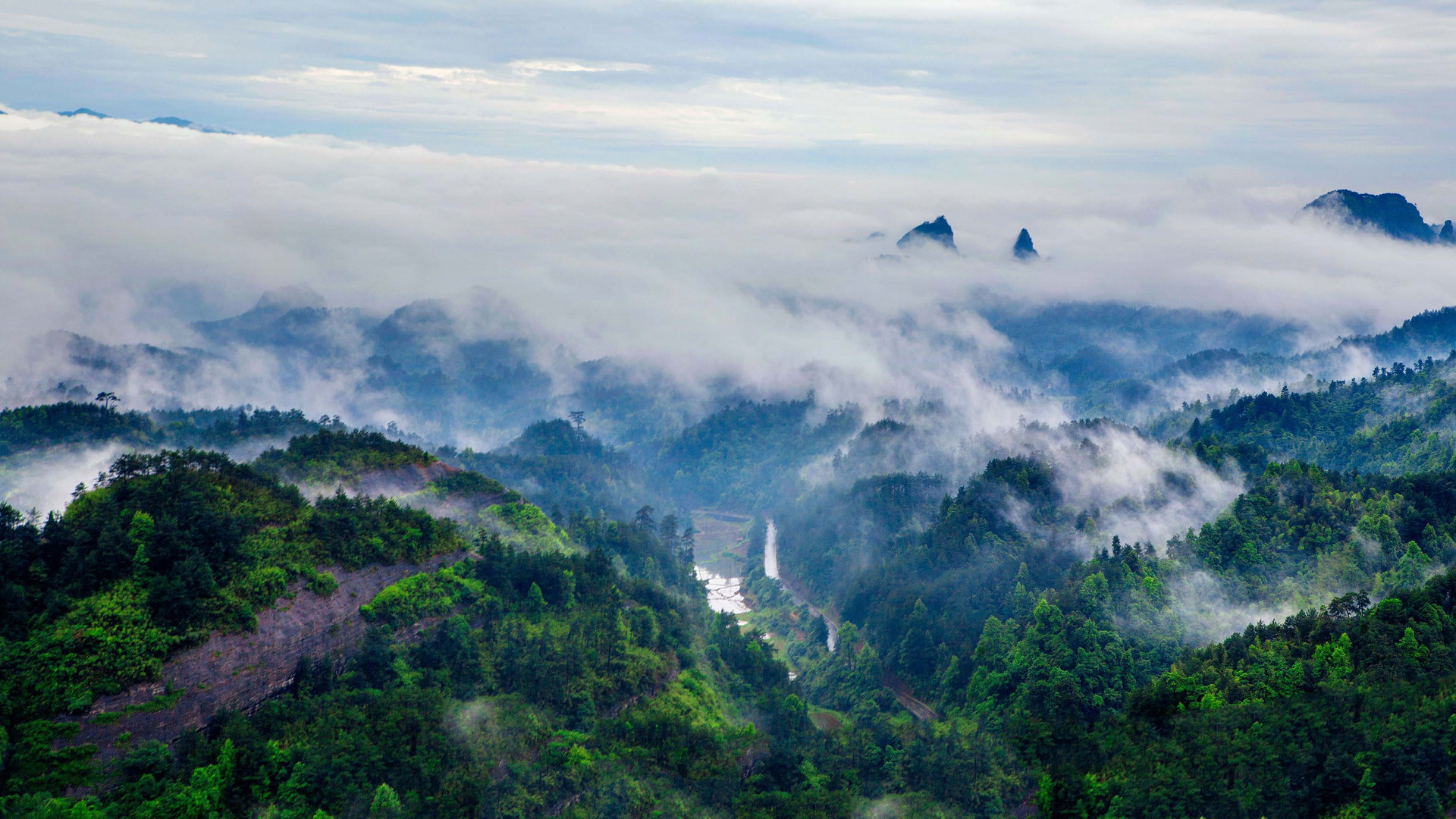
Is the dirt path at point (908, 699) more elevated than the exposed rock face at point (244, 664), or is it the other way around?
the exposed rock face at point (244, 664)

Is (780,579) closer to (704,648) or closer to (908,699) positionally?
(908,699)

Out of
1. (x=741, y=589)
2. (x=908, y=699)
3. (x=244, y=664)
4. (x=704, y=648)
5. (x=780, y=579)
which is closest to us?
(x=244, y=664)

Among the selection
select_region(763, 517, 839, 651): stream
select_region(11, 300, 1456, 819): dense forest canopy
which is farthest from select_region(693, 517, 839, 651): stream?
select_region(11, 300, 1456, 819): dense forest canopy

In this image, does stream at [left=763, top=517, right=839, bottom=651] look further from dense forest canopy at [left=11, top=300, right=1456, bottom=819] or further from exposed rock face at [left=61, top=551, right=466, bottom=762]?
exposed rock face at [left=61, top=551, right=466, bottom=762]

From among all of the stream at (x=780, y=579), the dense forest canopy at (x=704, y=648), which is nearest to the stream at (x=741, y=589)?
the stream at (x=780, y=579)

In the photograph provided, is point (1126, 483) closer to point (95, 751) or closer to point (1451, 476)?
point (1451, 476)

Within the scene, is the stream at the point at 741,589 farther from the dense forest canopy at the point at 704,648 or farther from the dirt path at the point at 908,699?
the dirt path at the point at 908,699

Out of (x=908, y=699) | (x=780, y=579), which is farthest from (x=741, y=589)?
(x=908, y=699)

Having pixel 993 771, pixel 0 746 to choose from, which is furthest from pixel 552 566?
pixel 0 746
